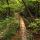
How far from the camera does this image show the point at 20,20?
3924 mm

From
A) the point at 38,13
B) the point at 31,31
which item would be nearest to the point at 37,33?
the point at 31,31

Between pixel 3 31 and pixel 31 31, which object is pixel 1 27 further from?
pixel 31 31

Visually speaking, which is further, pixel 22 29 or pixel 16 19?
pixel 16 19

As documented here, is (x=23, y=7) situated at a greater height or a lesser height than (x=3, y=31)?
greater

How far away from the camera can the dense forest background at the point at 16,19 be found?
11.7ft

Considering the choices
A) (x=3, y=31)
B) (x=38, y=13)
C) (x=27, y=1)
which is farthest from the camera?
(x=38, y=13)

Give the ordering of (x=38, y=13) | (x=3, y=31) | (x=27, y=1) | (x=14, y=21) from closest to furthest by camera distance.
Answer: (x=3, y=31), (x=14, y=21), (x=27, y=1), (x=38, y=13)

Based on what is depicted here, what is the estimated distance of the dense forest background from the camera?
140 inches

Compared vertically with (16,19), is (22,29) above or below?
below

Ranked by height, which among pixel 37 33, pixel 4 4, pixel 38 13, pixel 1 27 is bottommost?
pixel 37 33

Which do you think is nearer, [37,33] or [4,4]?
[4,4]

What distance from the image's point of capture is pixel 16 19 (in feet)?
12.5

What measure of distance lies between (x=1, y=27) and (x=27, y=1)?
1204 mm

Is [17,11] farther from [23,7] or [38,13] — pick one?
[38,13]
